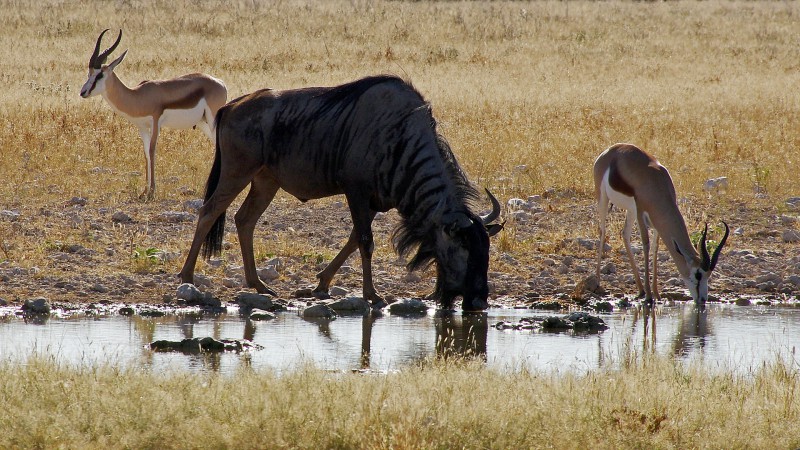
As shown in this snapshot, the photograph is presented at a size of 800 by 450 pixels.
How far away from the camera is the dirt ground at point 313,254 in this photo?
9.98 meters

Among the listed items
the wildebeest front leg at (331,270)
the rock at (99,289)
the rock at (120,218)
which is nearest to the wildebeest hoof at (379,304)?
the wildebeest front leg at (331,270)

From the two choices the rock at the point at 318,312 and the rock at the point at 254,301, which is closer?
the rock at the point at 318,312

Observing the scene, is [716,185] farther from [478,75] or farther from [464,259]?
[478,75]

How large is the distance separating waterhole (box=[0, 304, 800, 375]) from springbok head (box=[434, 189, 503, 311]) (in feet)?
0.67

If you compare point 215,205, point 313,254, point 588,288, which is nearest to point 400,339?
point 588,288

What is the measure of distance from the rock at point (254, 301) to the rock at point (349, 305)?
1.68 feet

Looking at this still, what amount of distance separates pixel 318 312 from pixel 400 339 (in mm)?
1049

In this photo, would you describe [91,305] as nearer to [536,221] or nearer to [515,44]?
[536,221]

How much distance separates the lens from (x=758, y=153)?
16812 millimetres

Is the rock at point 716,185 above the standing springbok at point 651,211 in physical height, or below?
above

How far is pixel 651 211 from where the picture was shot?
34.5 ft

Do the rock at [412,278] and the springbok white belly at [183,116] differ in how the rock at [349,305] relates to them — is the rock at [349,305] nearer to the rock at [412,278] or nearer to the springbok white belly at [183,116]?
the rock at [412,278]

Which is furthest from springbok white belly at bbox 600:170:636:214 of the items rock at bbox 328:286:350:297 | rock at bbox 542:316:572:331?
rock at bbox 328:286:350:297

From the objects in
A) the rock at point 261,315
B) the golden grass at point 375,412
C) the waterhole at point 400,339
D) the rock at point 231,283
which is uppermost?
the rock at point 231,283
